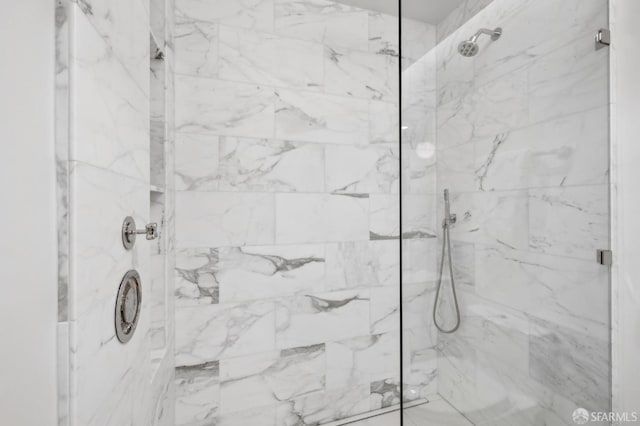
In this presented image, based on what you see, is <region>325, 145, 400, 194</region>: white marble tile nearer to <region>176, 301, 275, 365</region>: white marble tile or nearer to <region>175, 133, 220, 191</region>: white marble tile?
<region>175, 133, 220, 191</region>: white marble tile

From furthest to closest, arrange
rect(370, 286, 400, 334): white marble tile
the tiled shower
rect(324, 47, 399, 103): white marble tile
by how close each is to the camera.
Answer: rect(370, 286, 400, 334): white marble tile, rect(324, 47, 399, 103): white marble tile, the tiled shower

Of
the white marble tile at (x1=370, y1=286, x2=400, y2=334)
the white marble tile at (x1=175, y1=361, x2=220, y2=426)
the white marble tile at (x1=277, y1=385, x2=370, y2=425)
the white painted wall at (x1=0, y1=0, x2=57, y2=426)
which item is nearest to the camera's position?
the white painted wall at (x1=0, y1=0, x2=57, y2=426)

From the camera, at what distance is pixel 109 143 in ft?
2.40

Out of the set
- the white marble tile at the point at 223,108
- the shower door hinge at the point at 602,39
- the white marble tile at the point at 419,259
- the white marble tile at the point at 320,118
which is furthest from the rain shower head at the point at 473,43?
the white marble tile at the point at 223,108

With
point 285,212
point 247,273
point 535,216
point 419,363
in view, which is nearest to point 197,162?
point 285,212

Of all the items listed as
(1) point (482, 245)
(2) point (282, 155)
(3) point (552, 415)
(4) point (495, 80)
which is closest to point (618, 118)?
(4) point (495, 80)

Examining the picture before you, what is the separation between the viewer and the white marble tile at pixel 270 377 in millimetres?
1594

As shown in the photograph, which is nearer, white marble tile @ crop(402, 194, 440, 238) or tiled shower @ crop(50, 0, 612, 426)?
tiled shower @ crop(50, 0, 612, 426)

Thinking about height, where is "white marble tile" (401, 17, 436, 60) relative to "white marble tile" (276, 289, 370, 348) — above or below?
above

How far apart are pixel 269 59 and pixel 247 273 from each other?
1117 mm

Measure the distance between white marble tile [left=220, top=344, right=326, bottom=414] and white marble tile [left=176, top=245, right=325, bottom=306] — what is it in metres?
0.32

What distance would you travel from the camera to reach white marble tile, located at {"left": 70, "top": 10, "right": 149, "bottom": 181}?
0.59 m

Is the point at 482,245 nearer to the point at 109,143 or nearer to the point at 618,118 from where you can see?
the point at 618,118

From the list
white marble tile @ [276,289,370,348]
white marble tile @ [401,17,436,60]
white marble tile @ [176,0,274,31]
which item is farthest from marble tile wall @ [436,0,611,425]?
white marble tile @ [176,0,274,31]
